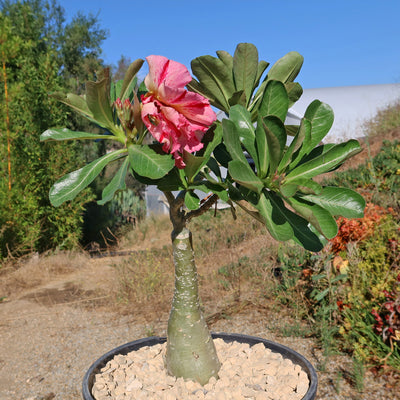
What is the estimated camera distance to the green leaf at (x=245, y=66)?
1.12 m

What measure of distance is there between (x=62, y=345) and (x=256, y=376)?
2.61 m

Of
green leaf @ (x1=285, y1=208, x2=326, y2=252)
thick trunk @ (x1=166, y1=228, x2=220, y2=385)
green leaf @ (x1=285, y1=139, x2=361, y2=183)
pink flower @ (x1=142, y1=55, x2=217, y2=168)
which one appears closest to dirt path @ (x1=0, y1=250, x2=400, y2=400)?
thick trunk @ (x1=166, y1=228, x2=220, y2=385)

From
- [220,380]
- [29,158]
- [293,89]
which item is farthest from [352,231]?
→ [29,158]

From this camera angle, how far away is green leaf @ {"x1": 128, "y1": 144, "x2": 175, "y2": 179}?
1.01m

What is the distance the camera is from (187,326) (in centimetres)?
154

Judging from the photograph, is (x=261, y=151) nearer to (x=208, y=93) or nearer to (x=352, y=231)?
(x=208, y=93)

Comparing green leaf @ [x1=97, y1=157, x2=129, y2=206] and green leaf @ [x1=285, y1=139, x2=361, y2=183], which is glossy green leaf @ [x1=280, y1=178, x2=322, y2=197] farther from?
green leaf @ [x1=97, y1=157, x2=129, y2=206]

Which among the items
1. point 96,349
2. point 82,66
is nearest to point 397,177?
point 96,349

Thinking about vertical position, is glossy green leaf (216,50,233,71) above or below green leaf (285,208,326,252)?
above

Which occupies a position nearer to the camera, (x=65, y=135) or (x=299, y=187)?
(x=299, y=187)

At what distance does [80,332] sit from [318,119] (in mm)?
3482

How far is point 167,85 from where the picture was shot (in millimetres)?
995

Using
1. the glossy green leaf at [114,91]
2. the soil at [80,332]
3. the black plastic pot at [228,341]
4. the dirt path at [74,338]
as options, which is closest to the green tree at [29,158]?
the soil at [80,332]

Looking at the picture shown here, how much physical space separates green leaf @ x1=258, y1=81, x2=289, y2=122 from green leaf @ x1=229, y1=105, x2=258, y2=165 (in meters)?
0.05
